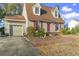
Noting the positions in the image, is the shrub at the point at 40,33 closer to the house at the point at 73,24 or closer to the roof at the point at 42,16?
the roof at the point at 42,16

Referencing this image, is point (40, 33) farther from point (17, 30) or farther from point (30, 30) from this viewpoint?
point (17, 30)

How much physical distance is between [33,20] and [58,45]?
35 centimetres

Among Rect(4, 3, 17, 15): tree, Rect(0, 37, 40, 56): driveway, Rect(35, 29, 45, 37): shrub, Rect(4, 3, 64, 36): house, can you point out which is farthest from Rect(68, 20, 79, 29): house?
Rect(4, 3, 17, 15): tree

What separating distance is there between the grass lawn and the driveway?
0.21ft

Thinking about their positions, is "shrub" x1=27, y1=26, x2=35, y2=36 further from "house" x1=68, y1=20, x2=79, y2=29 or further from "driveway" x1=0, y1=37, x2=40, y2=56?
"house" x1=68, y1=20, x2=79, y2=29

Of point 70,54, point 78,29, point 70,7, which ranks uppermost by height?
point 70,7

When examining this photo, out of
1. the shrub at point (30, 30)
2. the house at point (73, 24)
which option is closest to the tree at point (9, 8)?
the shrub at point (30, 30)

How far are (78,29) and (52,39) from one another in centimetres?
28

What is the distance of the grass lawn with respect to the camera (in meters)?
2.65

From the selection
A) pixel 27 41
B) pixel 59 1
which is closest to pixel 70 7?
pixel 59 1

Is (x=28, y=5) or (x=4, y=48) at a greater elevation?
(x=28, y=5)

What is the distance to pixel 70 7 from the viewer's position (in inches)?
105

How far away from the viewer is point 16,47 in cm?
266

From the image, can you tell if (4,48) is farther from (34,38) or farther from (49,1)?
(49,1)
